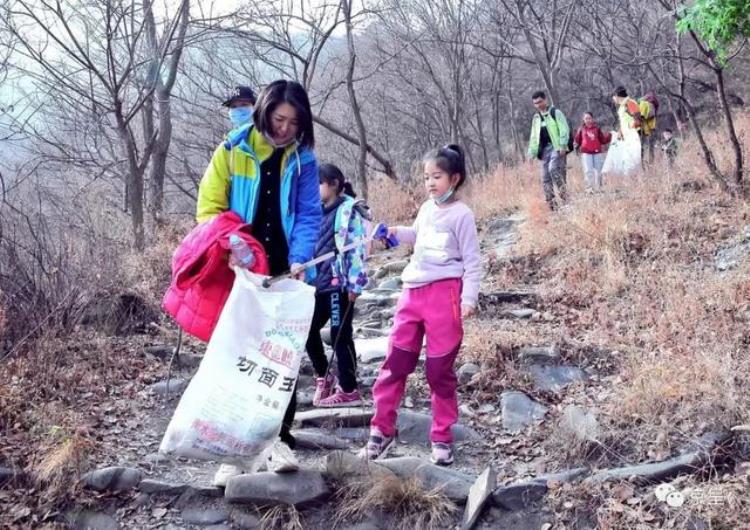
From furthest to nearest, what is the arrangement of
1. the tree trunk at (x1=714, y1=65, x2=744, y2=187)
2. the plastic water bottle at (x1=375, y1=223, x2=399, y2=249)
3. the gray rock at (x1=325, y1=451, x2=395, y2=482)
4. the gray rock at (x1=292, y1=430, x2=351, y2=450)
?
the tree trunk at (x1=714, y1=65, x2=744, y2=187) → the gray rock at (x1=292, y1=430, x2=351, y2=450) → the plastic water bottle at (x1=375, y1=223, x2=399, y2=249) → the gray rock at (x1=325, y1=451, x2=395, y2=482)

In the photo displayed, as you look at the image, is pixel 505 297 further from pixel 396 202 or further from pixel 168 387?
pixel 396 202

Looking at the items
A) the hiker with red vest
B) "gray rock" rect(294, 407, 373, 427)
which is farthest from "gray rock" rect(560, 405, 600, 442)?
the hiker with red vest

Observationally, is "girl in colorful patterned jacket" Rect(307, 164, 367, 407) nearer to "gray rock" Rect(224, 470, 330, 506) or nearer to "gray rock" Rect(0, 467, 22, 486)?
"gray rock" Rect(224, 470, 330, 506)

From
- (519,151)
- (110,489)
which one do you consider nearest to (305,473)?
(110,489)

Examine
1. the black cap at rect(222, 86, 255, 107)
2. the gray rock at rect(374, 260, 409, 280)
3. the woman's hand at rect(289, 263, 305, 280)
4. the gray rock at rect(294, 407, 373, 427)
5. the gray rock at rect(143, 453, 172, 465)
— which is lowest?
the gray rock at rect(143, 453, 172, 465)

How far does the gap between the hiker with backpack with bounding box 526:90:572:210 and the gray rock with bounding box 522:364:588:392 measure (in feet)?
16.2

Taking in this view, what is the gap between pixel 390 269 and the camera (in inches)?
340

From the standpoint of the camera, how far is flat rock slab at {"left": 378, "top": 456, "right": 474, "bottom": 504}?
10.6ft

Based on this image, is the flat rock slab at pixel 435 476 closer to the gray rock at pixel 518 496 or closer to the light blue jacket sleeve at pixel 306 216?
the gray rock at pixel 518 496

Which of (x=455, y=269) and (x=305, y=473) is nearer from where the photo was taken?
(x=305, y=473)

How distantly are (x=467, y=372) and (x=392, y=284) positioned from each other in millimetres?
3225

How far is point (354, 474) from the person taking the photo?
10.7ft

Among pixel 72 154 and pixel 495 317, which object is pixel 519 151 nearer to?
pixel 72 154

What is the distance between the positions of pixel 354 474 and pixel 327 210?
1768 millimetres
